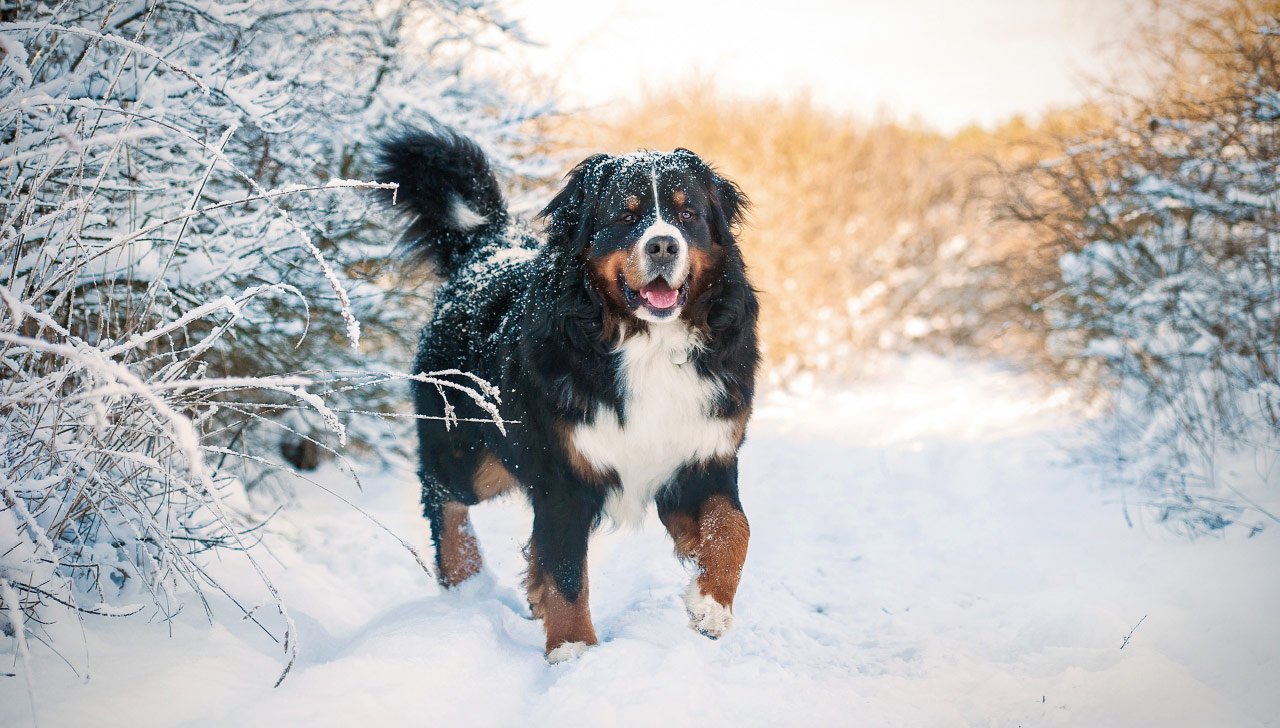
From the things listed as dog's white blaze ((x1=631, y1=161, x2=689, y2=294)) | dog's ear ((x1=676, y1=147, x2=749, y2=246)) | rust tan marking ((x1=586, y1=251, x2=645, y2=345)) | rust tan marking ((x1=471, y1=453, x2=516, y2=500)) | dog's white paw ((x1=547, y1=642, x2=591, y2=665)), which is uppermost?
dog's ear ((x1=676, y1=147, x2=749, y2=246))

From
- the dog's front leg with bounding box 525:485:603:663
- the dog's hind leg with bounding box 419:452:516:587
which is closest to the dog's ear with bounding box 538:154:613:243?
the dog's front leg with bounding box 525:485:603:663

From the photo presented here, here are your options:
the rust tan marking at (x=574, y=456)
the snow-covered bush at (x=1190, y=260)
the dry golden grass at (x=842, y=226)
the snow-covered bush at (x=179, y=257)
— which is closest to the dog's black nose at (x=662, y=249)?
the rust tan marking at (x=574, y=456)

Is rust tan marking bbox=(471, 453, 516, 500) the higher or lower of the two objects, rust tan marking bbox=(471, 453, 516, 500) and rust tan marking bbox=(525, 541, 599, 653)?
the higher

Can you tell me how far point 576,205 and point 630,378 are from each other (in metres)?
0.74

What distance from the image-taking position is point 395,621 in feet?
9.35

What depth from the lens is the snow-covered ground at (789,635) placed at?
7.15 feet

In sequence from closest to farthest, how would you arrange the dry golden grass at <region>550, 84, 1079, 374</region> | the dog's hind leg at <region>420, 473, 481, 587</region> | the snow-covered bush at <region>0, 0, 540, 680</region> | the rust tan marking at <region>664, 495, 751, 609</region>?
the snow-covered bush at <region>0, 0, 540, 680</region> < the rust tan marking at <region>664, 495, 751, 609</region> < the dog's hind leg at <region>420, 473, 481, 587</region> < the dry golden grass at <region>550, 84, 1079, 374</region>

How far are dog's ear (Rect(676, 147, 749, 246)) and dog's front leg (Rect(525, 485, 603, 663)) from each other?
3.71 feet

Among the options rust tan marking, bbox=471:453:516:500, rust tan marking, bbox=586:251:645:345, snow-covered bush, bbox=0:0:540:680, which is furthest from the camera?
rust tan marking, bbox=471:453:516:500

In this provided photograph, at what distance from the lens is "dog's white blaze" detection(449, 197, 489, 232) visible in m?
3.87

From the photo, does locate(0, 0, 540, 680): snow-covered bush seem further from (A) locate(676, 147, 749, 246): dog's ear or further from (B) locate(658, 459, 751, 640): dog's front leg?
(A) locate(676, 147, 749, 246): dog's ear

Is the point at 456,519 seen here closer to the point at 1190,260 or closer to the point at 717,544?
the point at 717,544

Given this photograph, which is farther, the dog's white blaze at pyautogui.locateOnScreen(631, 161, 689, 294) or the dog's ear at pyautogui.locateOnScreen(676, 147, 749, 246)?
the dog's ear at pyautogui.locateOnScreen(676, 147, 749, 246)

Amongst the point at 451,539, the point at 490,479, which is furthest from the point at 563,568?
the point at 451,539
